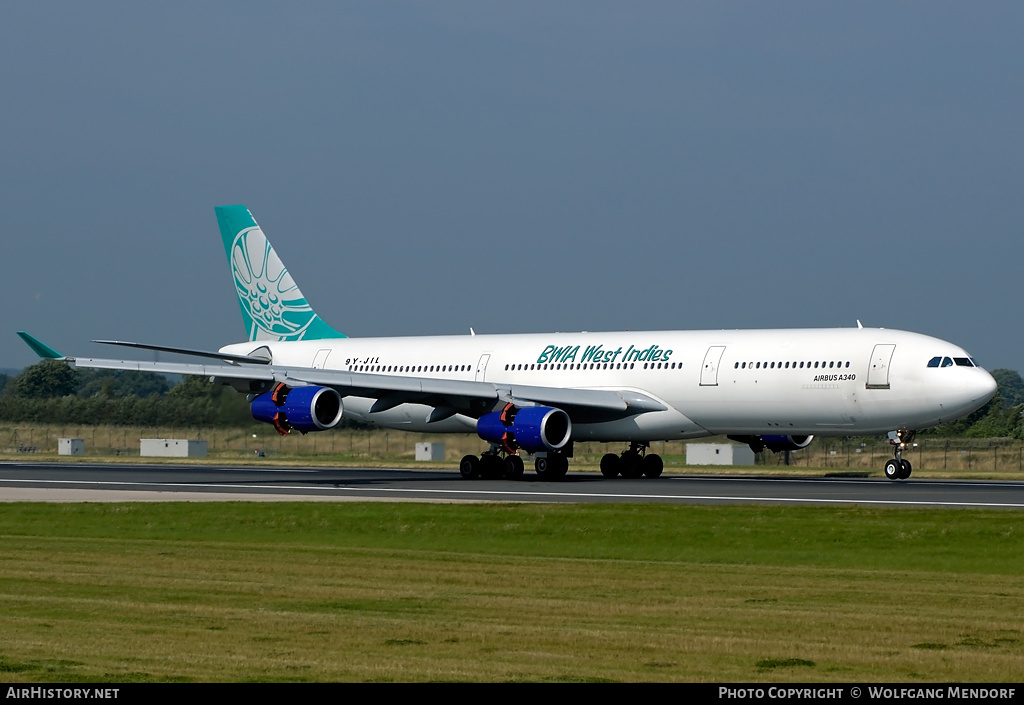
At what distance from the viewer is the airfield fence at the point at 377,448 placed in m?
63.5

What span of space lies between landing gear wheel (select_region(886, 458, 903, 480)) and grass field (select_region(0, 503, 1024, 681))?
15806mm

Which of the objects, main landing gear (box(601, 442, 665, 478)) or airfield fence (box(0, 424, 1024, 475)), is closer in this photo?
main landing gear (box(601, 442, 665, 478))

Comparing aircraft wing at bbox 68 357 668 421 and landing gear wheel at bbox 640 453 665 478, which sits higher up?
aircraft wing at bbox 68 357 668 421

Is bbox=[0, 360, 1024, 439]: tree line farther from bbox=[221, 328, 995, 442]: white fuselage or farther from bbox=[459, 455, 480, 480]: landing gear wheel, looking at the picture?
bbox=[459, 455, 480, 480]: landing gear wheel

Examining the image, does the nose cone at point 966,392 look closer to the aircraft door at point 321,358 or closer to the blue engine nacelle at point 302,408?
the blue engine nacelle at point 302,408

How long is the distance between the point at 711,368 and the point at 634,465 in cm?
545

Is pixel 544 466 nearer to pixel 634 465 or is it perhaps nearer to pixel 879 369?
pixel 634 465

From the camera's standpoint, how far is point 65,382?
116 metres

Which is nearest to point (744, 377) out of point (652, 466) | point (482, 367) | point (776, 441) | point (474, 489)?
point (776, 441)

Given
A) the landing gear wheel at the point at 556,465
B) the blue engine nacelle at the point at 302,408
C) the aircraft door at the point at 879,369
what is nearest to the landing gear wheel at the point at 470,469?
the landing gear wheel at the point at 556,465

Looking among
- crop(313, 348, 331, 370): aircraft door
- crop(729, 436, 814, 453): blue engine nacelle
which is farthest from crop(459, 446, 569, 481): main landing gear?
crop(313, 348, 331, 370): aircraft door

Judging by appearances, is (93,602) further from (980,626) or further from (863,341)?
(863,341)

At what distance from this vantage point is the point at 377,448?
67.6m

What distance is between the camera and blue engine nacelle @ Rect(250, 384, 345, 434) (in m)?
42.3
